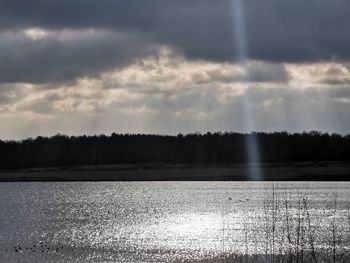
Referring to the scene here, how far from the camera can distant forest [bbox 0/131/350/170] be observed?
16588 centimetres

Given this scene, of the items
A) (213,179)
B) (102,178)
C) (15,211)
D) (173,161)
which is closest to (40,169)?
(102,178)

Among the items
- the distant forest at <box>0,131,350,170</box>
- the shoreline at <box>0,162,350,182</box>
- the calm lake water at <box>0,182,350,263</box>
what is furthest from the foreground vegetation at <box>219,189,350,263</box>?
the distant forest at <box>0,131,350,170</box>

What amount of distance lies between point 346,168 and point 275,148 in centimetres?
3109

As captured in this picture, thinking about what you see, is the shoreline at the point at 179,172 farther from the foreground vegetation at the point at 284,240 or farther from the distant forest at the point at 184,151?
the foreground vegetation at the point at 284,240

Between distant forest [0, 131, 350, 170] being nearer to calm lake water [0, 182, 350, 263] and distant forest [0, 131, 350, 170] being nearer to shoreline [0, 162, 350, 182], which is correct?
shoreline [0, 162, 350, 182]

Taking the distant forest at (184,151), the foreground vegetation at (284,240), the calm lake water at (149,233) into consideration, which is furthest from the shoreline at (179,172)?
the foreground vegetation at (284,240)

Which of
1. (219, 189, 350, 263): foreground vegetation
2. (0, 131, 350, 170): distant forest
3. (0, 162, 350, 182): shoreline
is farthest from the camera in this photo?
(0, 131, 350, 170): distant forest

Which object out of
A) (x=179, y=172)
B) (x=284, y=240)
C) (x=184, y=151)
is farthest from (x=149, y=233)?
(x=184, y=151)

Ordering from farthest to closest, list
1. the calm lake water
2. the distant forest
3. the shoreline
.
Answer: the distant forest < the shoreline < the calm lake water

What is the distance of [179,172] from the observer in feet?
555

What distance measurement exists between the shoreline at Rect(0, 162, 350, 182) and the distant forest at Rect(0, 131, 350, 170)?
3.20 metres

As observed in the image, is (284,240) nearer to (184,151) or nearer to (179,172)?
(179,172)

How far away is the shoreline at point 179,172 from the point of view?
143m

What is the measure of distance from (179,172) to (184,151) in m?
14.7
